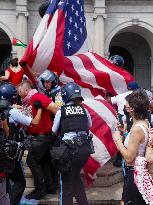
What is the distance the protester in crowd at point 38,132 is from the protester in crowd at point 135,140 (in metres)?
1.61

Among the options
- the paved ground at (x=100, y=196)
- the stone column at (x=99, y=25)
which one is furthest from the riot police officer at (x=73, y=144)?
the stone column at (x=99, y=25)

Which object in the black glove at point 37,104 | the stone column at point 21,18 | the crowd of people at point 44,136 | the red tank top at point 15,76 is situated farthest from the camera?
the stone column at point 21,18

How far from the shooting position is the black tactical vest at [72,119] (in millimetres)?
4340

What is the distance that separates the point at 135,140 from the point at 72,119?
114cm

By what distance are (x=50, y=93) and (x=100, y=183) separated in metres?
1.60

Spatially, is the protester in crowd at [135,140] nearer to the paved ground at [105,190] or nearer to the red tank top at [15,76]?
the paved ground at [105,190]

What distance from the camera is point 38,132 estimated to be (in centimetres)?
514

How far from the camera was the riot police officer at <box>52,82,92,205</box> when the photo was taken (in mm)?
4309

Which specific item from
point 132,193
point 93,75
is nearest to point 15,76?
point 93,75

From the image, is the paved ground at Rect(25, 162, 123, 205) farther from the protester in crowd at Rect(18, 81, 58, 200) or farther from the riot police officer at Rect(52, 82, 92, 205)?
the riot police officer at Rect(52, 82, 92, 205)

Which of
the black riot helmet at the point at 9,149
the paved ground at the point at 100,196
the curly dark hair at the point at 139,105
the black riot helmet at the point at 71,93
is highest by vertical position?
the black riot helmet at the point at 71,93

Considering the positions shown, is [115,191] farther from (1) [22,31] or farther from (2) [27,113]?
(1) [22,31]

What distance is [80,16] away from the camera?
22.3ft

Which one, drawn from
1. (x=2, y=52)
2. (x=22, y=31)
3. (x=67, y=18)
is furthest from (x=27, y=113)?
(x=2, y=52)
